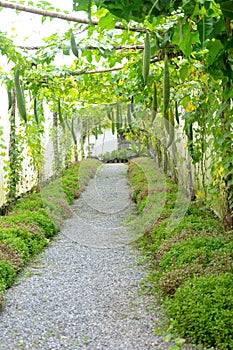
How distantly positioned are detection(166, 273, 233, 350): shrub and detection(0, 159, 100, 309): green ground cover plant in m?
1.32

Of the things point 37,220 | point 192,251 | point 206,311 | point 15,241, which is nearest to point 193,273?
point 192,251

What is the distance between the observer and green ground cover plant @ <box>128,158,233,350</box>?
8.93ft

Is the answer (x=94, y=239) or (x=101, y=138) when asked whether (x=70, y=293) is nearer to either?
(x=94, y=239)

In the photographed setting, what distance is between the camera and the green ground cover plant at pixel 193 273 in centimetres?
272

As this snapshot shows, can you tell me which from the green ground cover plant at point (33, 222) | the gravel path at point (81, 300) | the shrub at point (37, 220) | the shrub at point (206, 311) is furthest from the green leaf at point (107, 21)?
the shrub at point (37, 220)

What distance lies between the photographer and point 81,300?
3697 millimetres

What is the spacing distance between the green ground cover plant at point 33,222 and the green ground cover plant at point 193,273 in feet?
3.81

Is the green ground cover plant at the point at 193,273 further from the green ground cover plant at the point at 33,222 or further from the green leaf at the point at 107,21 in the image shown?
the green leaf at the point at 107,21

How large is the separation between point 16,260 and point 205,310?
2109 millimetres

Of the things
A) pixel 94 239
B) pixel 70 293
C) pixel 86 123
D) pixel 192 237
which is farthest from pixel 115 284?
pixel 86 123

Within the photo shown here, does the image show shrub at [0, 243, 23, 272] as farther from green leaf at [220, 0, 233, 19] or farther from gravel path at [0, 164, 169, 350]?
green leaf at [220, 0, 233, 19]

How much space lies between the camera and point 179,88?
643 centimetres

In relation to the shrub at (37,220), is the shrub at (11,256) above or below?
above

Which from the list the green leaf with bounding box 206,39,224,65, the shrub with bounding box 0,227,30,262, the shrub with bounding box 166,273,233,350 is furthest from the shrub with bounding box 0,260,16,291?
the green leaf with bounding box 206,39,224,65
